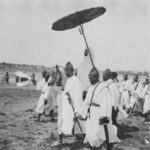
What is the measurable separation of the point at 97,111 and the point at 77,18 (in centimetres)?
208

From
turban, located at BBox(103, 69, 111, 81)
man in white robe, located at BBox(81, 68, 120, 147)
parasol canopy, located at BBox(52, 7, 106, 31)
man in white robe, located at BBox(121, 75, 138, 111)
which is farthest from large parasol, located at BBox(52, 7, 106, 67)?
man in white robe, located at BBox(121, 75, 138, 111)

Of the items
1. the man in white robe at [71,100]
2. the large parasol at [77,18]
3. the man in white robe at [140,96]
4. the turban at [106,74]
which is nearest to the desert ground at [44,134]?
the man in white robe at [71,100]

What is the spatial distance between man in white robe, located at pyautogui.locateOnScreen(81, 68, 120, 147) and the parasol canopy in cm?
135

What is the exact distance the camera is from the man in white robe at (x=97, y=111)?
22.1 ft

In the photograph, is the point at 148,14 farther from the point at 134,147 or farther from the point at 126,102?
the point at 126,102

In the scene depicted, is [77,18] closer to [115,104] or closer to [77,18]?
[77,18]

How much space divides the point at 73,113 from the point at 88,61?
1.85 meters

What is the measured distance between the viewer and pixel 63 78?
9398 mm

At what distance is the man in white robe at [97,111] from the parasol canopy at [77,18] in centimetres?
135

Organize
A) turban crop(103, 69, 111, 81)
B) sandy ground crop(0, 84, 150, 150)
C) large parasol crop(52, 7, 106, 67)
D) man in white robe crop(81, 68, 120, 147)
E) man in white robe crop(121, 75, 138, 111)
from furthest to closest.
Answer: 1. man in white robe crop(121, 75, 138, 111)
2. turban crop(103, 69, 111, 81)
3. sandy ground crop(0, 84, 150, 150)
4. large parasol crop(52, 7, 106, 67)
5. man in white robe crop(81, 68, 120, 147)

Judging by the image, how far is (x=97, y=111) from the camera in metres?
6.80

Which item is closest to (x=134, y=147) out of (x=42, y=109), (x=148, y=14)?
(x=148, y=14)

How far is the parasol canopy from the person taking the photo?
7477 millimetres

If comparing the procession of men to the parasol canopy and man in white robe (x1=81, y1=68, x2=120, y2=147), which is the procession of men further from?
the parasol canopy
